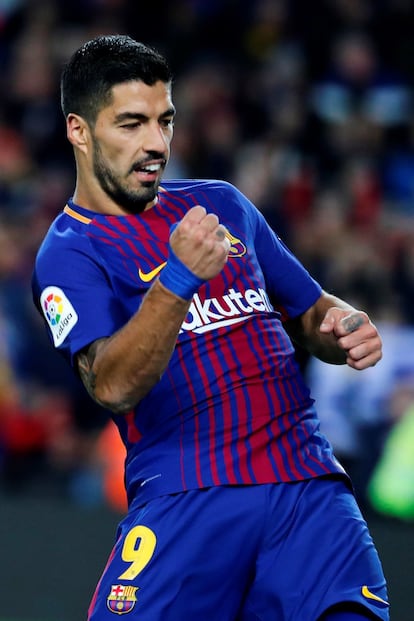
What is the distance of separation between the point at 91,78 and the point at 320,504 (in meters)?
1.36

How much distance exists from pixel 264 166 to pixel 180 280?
6332mm

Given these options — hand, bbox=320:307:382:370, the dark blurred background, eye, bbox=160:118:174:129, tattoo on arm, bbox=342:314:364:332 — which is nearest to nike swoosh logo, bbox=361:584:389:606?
hand, bbox=320:307:382:370

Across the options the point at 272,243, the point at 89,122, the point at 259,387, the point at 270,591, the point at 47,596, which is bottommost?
the point at 47,596

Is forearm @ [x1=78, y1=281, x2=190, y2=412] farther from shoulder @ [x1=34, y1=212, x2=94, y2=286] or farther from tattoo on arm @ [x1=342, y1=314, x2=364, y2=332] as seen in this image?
tattoo on arm @ [x1=342, y1=314, x2=364, y2=332]

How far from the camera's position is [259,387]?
344 centimetres

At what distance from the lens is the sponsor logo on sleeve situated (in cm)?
336

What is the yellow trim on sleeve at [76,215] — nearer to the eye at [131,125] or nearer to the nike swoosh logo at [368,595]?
the eye at [131,125]

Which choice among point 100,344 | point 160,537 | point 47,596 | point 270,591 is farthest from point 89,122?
point 47,596

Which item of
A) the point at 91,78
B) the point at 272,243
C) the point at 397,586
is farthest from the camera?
the point at 397,586

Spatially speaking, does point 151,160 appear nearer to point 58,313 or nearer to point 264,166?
point 58,313

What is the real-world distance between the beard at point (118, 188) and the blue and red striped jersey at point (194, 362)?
6 cm

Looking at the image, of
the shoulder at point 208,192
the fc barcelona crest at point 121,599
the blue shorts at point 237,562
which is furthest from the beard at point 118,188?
the fc barcelona crest at point 121,599

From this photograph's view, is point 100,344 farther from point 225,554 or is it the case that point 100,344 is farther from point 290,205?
point 290,205

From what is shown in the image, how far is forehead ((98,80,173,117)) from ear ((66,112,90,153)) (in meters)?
0.11
